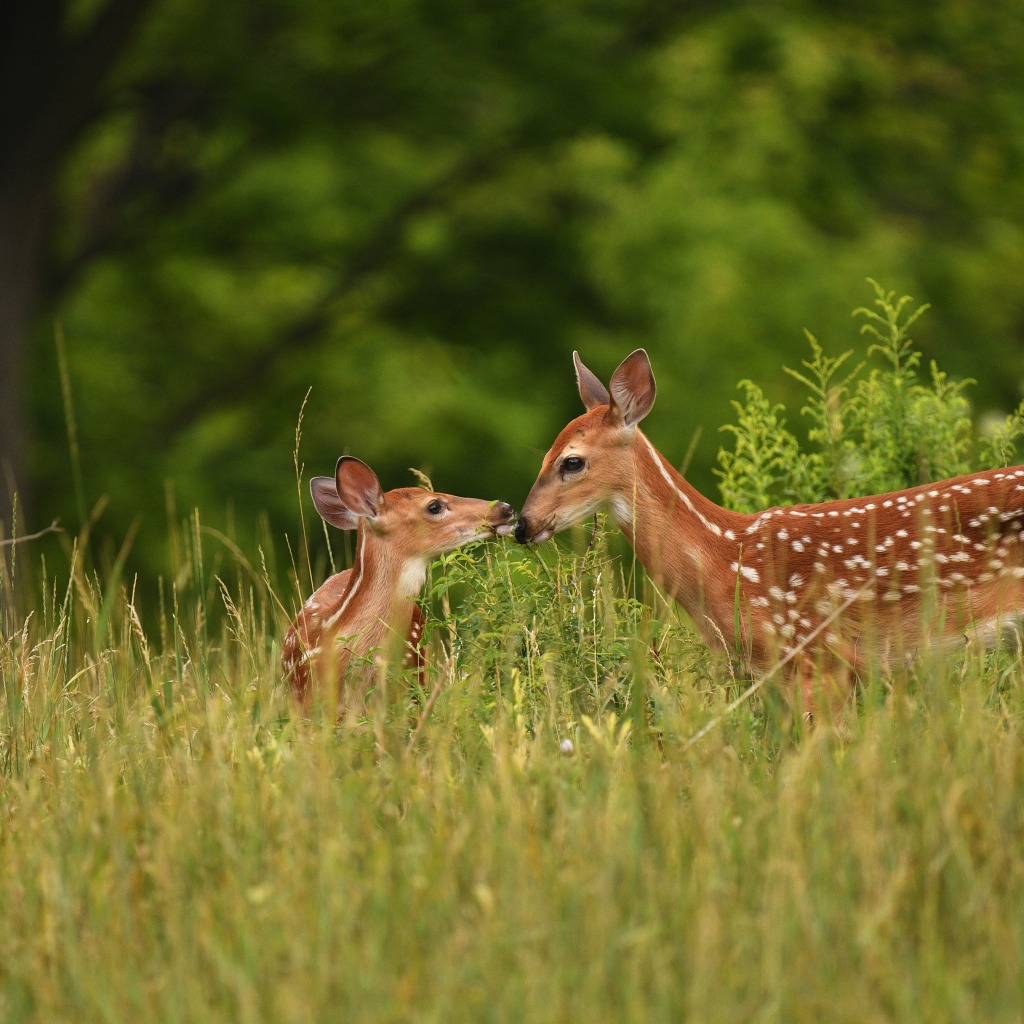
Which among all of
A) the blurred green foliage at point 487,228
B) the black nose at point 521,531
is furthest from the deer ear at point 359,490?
the blurred green foliage at point 487,228

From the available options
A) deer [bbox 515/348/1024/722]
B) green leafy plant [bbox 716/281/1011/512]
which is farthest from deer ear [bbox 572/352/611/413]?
green leafy plant [bbox 716/281/1011/512]

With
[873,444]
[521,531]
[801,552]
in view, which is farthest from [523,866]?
[873,444]

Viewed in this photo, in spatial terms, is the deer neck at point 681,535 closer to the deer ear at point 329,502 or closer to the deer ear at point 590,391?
the deer ear at point 590,391

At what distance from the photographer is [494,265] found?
1239 cm

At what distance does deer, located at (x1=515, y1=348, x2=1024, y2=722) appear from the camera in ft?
14.3

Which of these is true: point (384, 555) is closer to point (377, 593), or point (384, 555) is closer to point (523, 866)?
point (377, 593)

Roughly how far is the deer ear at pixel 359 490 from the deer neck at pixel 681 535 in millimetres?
777

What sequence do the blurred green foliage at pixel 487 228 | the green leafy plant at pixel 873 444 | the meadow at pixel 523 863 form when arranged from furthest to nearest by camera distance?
the blurred green foliage at pixel 487 228
the green leafy plant at pixel 873 444
the meadow at pixel 523 863

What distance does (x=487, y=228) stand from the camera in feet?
40.4

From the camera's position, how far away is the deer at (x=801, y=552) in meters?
4.35

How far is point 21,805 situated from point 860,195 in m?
10.7

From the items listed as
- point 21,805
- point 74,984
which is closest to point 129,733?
point 21,805

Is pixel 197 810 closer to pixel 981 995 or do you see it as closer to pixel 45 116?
pixel 981 995

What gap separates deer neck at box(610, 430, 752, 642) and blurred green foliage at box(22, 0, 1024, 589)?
20.4 feet
